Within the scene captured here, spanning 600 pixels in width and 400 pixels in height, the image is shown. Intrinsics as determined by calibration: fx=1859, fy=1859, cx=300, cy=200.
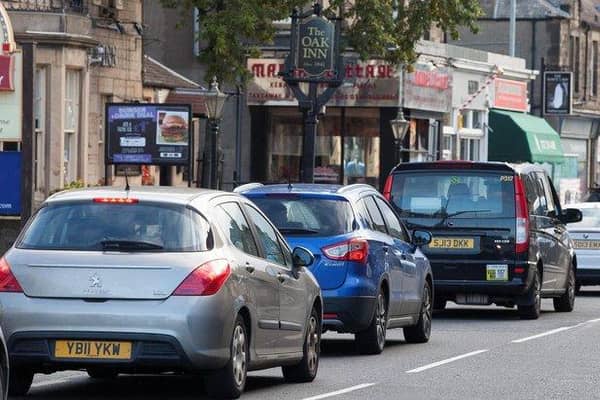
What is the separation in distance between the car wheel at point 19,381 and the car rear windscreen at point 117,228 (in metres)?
0.89

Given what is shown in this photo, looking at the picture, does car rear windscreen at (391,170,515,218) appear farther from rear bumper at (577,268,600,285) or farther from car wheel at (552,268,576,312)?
rear bumper at (577,268,600,285)

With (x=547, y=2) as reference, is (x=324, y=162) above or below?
below

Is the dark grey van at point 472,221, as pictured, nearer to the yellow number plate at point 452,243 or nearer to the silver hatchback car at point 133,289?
the yellow number plate at point 452,243

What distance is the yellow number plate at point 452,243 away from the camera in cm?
2312

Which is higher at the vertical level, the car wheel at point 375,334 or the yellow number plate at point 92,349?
the yellow number plate at point 92,349

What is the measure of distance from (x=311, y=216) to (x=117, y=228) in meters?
4.90

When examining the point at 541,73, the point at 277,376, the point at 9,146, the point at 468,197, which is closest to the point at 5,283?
the point at 277,376

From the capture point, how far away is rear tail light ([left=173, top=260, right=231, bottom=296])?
12.4m

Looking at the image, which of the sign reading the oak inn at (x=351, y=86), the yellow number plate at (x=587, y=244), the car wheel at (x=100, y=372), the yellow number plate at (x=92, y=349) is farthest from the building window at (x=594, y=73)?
the yellow number plate at (x=92, y=349)

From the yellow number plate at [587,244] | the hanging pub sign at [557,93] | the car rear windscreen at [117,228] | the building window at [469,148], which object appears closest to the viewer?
the car rear windscreen at [117,228]

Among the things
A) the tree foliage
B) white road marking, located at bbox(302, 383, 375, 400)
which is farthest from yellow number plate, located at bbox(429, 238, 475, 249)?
the tree foliage

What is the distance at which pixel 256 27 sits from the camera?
3781 centimetres

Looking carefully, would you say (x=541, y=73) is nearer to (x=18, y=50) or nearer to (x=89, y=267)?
(x=18, y=50)

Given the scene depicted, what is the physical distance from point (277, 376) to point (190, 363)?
3.26 metres
